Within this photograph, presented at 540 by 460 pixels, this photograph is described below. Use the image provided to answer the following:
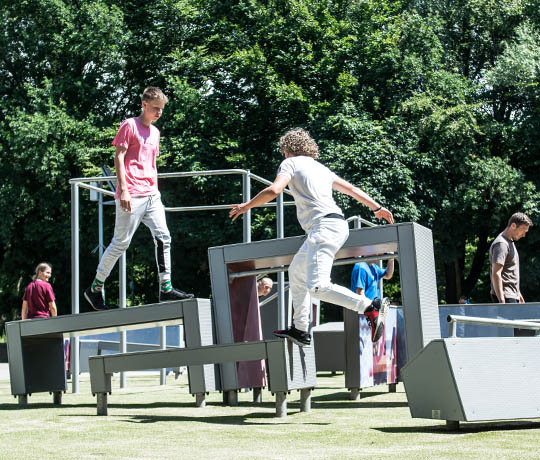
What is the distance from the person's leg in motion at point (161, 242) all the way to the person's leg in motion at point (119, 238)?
3.4 inches

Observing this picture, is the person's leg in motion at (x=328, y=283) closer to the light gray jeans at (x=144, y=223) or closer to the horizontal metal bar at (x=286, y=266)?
the horizontal metal bar at (x=286, y=266)

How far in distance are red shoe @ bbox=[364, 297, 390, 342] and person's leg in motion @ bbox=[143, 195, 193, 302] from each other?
1941 millimetres

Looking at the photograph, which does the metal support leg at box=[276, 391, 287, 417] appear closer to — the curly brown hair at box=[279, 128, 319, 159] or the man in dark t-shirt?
the curly brown hair at box=[279, 128, 319, 159]

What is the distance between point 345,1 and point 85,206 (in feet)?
36.2

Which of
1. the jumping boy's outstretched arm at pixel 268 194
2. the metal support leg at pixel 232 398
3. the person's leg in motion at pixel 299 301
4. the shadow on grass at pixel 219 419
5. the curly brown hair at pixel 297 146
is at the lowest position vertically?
the shadow on grass at pixel 219 419

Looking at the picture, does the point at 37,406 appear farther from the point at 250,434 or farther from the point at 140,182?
the point at 250,434

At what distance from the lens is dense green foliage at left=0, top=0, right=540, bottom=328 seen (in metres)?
26.0

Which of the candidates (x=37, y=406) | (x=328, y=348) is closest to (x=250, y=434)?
(x=37, y=406)

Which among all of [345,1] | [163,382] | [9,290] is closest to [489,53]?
[345,1]

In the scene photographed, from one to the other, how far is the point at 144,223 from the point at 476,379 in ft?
11.1

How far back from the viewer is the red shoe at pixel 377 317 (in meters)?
6.17

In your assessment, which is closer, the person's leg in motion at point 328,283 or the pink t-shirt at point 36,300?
the person's leg in motion at point 328,283

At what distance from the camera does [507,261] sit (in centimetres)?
955

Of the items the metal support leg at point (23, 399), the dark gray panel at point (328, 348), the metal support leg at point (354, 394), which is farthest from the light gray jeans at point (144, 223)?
the dark gray panel at point (328, 348)
